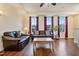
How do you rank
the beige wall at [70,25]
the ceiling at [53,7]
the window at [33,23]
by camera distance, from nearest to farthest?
1. the ceiling at [53,7]
2. the window at [33,23]
3. the beige wall at [70,25]

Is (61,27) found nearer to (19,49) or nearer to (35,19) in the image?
(35,19)

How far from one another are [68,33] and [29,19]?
3.85 m

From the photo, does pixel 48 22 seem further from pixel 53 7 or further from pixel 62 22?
pixel 53 7

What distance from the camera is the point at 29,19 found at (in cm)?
1202

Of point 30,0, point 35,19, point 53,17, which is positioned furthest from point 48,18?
point 30,0

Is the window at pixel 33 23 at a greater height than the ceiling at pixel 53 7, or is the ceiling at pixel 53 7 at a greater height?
the ceiling at pixel 53 7

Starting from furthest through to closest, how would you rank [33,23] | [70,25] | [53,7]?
1. [70,25]
2. [33,23]
3. [53,7]

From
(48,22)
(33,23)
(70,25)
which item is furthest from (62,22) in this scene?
(33,23)

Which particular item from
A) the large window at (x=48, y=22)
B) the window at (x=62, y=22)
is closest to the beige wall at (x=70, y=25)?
the window at (x=62, y=22)

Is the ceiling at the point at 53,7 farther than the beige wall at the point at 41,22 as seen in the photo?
No

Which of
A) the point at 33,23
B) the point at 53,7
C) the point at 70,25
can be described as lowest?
the point at 70,25

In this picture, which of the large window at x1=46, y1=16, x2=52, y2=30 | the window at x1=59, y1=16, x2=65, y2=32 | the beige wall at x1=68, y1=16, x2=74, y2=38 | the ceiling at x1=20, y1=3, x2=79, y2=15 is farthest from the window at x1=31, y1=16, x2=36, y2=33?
the beige wall at x1=68, y1=16, x2=74, y2=38

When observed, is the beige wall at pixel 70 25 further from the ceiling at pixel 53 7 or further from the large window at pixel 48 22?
the ceiling at pixel 53 7

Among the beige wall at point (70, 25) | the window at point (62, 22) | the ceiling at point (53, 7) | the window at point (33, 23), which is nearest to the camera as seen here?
the ceiling at point (53, 7)
